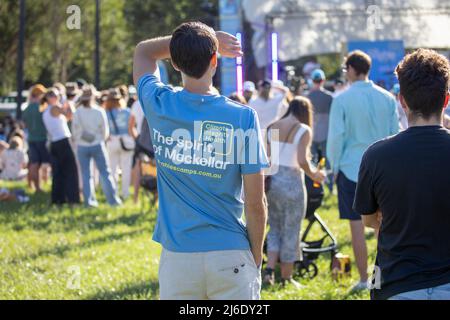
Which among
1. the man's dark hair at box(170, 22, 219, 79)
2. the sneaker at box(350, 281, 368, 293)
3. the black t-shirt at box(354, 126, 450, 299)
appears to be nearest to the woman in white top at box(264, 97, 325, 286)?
the sneaker at box(350, 281, 368, 293)

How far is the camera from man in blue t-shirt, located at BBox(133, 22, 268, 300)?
136 inches

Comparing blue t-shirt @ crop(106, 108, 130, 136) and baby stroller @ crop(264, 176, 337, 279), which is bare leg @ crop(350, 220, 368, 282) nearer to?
baby stroller @ crop(264, 176, 337, 279)

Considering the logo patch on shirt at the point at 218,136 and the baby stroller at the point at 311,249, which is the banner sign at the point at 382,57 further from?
the logo patch on shirt at the point at 218,136

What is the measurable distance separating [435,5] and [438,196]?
857 inches

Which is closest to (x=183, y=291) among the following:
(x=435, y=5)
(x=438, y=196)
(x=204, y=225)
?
(x=204, y=225)

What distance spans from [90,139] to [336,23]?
497 inches

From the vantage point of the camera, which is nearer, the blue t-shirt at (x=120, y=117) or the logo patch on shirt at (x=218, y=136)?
the logo patch on shirt at (x=218, y=136)

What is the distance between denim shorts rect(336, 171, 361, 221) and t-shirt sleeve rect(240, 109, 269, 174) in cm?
359

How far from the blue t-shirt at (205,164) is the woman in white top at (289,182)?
3665mm

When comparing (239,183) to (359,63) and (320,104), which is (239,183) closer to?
(359,63)

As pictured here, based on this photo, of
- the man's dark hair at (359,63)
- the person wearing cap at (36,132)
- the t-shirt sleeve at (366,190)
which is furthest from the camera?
the person wearing cap at (36,132)

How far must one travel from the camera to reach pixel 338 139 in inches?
275

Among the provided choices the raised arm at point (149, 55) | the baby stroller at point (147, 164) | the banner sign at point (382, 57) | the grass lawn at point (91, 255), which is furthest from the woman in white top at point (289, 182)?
the banner sign at point (382, 57)

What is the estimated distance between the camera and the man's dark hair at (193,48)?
3422 mm
